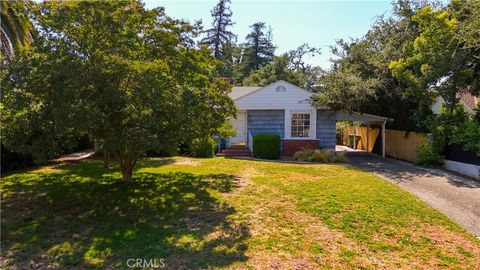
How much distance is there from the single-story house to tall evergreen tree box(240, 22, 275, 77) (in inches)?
1121

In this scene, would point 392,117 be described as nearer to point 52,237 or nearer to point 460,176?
point 460,176

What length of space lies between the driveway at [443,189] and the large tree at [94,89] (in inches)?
246

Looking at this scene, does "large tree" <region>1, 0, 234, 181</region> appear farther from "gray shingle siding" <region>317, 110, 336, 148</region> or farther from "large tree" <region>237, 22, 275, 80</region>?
"large tree" <region>237, 22, 275, 80</region>

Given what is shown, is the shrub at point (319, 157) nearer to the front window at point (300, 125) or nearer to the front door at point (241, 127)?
the front window at point (300, 125)

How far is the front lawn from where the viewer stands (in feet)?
18.8

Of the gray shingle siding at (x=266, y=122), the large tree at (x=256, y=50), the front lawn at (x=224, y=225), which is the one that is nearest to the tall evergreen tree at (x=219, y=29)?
the large tree at (x=256, y=50)

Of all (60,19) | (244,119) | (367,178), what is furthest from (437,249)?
(244,119)

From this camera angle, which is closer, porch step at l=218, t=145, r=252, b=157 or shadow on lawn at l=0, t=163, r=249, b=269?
shadow on lawn at l=0, t=163, r=249, b=269

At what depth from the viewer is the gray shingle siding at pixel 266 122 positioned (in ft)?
60.1

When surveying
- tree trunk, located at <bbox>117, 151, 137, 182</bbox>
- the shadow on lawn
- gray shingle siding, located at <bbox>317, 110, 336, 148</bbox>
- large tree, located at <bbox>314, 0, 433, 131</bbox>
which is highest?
large tree, located at <bbox>314, 0, 433, 131</bbox>

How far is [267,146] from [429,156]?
22.5ft

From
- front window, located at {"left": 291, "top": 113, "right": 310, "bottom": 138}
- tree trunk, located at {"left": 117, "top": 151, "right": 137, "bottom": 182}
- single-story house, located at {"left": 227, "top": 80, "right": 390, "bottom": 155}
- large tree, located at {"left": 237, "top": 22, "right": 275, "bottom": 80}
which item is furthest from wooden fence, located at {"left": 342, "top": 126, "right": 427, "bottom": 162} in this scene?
large tree, located at {"left": 237, "top": 22, "right": 275, "bottom": 80}

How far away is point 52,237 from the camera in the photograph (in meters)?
6.41

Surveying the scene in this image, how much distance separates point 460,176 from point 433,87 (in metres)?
4.14
